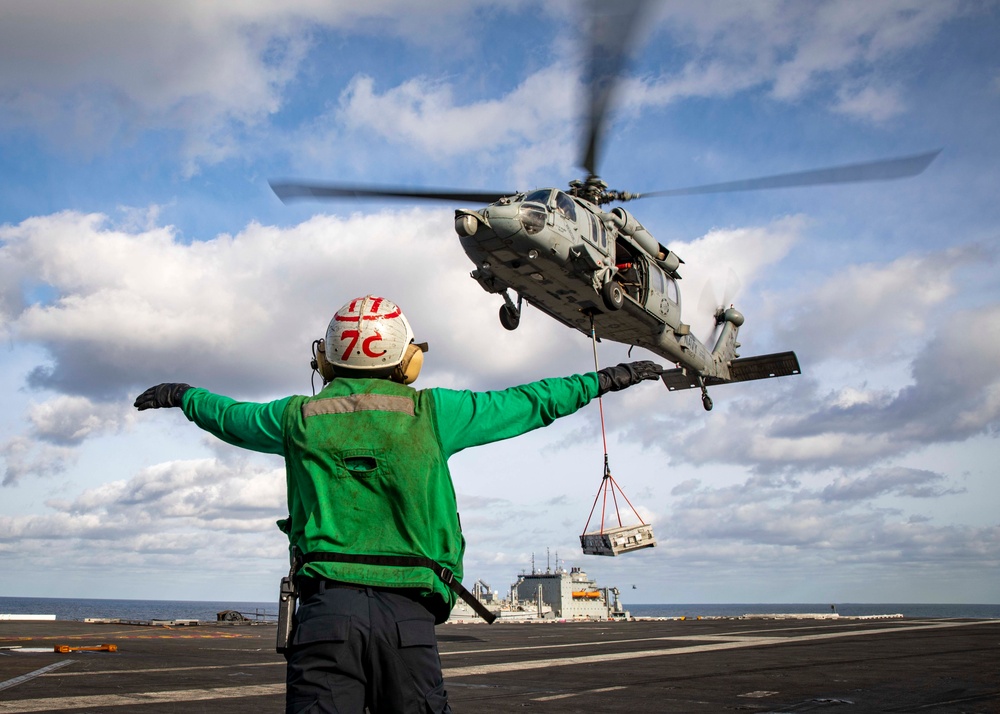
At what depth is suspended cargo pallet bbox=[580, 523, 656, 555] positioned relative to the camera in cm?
1133

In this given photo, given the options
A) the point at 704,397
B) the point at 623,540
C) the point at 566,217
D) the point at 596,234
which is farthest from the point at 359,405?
the point at 704,397

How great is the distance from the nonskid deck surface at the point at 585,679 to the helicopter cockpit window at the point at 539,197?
29.4ft

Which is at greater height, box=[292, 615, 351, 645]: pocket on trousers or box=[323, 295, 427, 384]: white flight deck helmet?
box=[323, 295, 427, 384]: white flight deck helmet

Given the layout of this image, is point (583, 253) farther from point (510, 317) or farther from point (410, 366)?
point (410, 366)

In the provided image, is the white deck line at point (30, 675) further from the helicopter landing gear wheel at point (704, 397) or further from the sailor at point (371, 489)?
the helicopter landing gear wheel at point (704, 397)

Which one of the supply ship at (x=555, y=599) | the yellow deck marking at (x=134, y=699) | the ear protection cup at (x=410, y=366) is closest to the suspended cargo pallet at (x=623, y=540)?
the yellow deck marking at (x=134, y=699)

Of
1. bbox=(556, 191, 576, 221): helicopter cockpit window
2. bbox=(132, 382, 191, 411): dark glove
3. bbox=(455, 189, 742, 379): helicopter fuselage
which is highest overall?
bbox=(556, 191, 576, 221): helicopter cockpit window

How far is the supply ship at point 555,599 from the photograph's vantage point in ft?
200

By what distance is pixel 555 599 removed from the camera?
209 ft

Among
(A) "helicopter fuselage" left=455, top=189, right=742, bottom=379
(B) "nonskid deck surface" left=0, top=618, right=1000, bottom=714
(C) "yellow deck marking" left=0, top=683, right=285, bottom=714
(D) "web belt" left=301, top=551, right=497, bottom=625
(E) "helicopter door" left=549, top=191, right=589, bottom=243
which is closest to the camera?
(D) "web belt" left=301, top=551, right=497, bottom=625

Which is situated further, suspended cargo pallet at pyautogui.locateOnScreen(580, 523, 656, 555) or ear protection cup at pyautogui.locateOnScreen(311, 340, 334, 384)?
suspended cargo pallet at pyautogui.locateOnScreen(580, 523, 656, 555)

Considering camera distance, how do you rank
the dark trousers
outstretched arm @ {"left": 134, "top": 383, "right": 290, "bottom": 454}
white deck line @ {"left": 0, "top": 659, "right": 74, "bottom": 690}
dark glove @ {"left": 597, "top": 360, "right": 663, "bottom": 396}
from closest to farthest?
the dark trousers → outstretched arm @ {"left": 134, "top": 383, "right": 290, "bottom": 454} → dark glove @ {"left": 597, "top": 360, "right": 663, "bottom": 396} → white deck line @ {"left": 0, "top": 659, "right": 74, "bottom": 690}

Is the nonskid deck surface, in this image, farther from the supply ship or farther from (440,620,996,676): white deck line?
the supply ship

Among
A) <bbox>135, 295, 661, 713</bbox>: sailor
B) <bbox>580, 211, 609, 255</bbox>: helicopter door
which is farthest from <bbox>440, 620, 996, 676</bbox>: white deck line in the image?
<bbox>135, 295, 661, 713</bbox>: sailor
